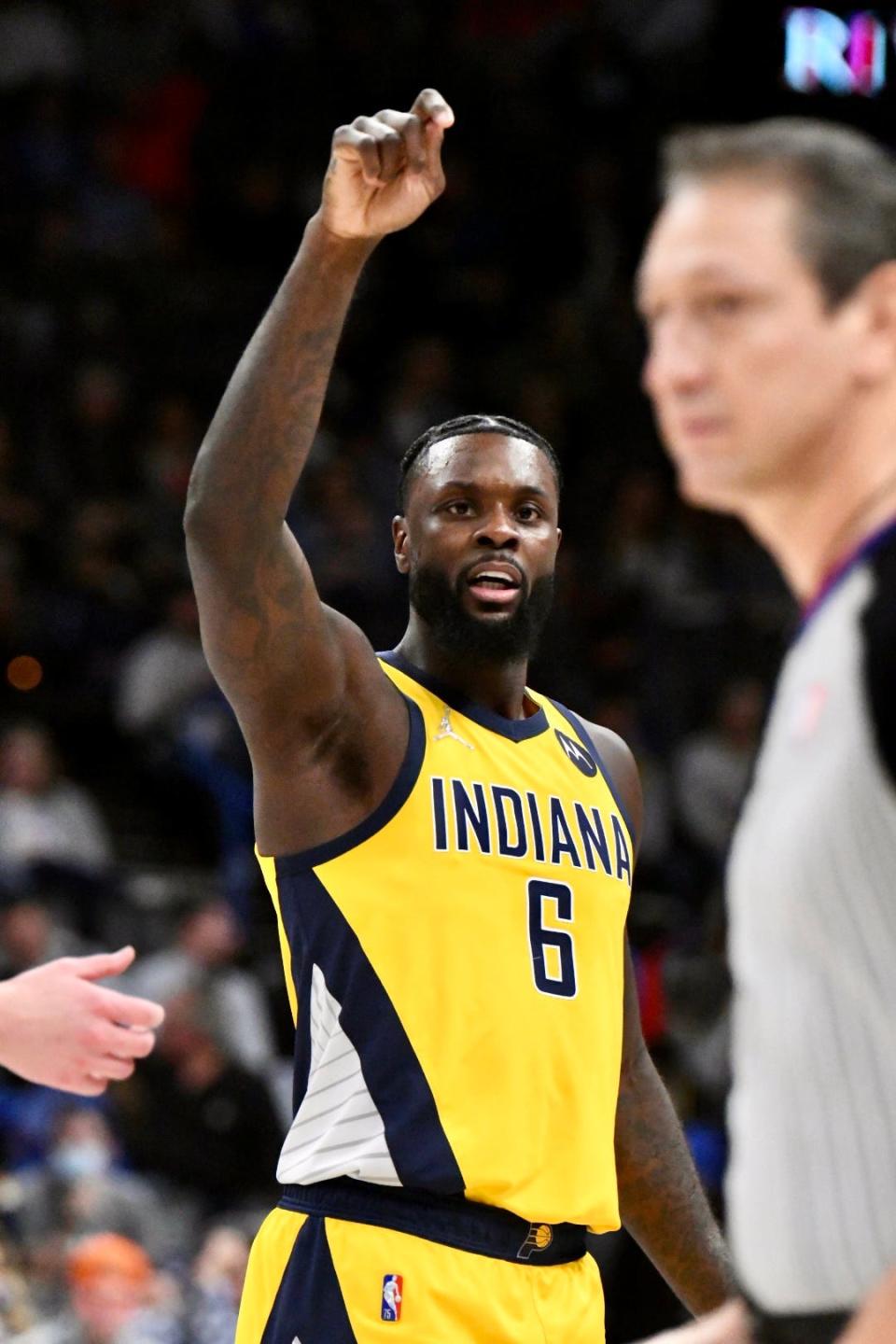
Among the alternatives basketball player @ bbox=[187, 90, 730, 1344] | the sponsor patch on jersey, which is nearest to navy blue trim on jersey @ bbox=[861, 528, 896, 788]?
basketball player @ bbox=[187, 90, 730, 1344]

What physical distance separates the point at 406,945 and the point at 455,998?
5.5 inches

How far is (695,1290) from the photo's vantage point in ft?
14.8

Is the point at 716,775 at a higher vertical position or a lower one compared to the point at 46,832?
higher

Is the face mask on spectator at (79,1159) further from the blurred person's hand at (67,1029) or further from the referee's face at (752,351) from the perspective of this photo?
the referee's face at (752,351)

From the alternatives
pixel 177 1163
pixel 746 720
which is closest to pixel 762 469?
pixel 177 1163

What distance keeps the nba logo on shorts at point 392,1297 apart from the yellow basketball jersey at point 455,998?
0.58 feet

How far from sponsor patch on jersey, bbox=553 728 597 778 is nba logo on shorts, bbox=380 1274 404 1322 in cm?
122

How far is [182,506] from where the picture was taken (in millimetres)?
12328

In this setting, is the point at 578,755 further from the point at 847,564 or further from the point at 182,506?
the point at 182,506

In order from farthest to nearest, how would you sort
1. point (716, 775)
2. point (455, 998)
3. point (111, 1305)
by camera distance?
point (716, 775) < point (111, 1305) < point (455, 998)

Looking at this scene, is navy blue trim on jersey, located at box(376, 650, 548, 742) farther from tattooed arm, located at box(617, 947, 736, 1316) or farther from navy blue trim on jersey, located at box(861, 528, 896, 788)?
navy blue trim on jersey, located at box(861, 528, 896, 788)

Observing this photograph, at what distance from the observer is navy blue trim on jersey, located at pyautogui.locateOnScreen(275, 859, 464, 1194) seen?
4.00 m

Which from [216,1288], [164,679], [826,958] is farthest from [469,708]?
[164,679]

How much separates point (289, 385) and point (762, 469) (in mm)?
1498
